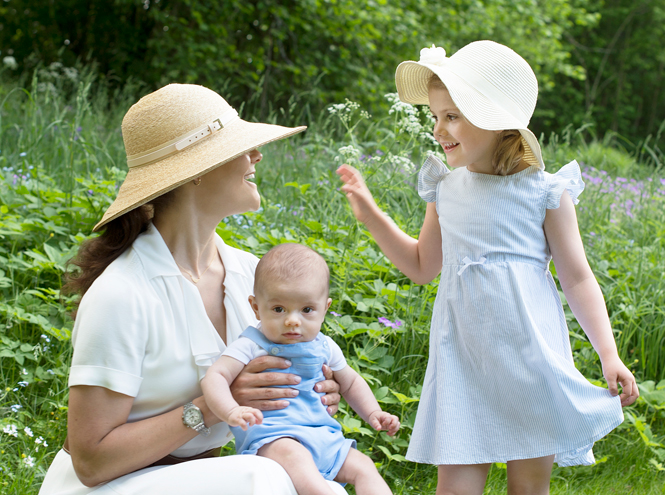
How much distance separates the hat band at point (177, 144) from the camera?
181cm

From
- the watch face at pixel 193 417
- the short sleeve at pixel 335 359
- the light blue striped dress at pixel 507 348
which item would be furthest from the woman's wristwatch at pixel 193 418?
the light blue striped dress at pixel 507 348

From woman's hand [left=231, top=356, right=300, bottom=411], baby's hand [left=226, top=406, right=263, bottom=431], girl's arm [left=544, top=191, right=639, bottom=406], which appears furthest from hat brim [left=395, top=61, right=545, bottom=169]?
baby's hand [left=226, top=406, right=263, bottom=431]

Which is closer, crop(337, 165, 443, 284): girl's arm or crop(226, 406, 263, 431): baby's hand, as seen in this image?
crop(226, 406, 263, 431): baby's hand

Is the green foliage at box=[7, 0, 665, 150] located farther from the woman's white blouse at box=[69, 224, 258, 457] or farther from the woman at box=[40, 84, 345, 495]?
the woman's white blouse at box=[69, 224, 258, 457]

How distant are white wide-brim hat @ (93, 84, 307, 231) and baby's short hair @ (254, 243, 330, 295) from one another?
1.00 feet

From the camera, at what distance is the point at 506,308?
1851mm

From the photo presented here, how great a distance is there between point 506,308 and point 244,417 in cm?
84

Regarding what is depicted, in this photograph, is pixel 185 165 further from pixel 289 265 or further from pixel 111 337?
pixel 111 337

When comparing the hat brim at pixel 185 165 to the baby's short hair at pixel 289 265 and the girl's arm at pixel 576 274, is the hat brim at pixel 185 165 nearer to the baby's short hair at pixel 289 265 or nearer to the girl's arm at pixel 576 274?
the baby's short hair at pixel 289 265

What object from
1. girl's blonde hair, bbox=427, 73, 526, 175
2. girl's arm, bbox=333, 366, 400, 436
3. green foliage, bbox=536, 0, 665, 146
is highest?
girl's blonde hair, bbox=427, 73, 526, 175

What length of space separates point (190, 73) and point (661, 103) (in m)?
18.7

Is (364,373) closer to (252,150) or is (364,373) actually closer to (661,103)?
(252,150)

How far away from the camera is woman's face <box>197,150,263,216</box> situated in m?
1.86

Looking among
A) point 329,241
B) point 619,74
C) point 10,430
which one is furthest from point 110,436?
point 619,74
